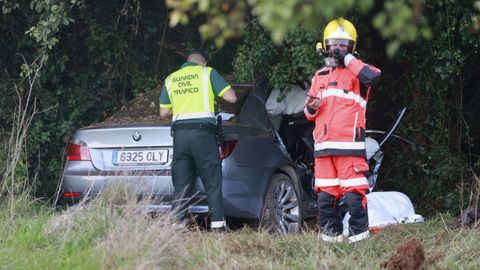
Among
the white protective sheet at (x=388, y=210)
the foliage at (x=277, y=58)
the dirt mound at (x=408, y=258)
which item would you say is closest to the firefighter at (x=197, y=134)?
the foliage at (x=277, y=58)

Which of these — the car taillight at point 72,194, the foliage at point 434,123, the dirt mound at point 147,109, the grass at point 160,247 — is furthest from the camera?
the foliage at point 434,123

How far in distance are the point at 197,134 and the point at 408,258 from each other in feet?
7.38

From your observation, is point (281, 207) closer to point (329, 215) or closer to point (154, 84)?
point (329, 215)

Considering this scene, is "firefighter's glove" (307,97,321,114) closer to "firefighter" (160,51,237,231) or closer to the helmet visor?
the helmet visor

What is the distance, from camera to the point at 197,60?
291 inches

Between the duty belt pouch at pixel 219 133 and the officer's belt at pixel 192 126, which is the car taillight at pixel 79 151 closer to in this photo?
the officer's belt at pixel 192 126

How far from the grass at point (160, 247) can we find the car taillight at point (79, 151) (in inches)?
37.8

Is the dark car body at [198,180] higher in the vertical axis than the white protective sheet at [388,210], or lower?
Answer: higher

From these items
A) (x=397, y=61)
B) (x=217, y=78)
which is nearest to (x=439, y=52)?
(x=397, y=61)

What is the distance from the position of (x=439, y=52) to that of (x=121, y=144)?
3258 mm

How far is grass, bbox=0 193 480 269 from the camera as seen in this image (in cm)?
525

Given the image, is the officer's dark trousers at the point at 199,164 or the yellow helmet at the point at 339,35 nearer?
the yellow helmet at the point at 339,35

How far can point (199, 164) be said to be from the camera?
704 centimetres

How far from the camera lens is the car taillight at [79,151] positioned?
7.48 m
